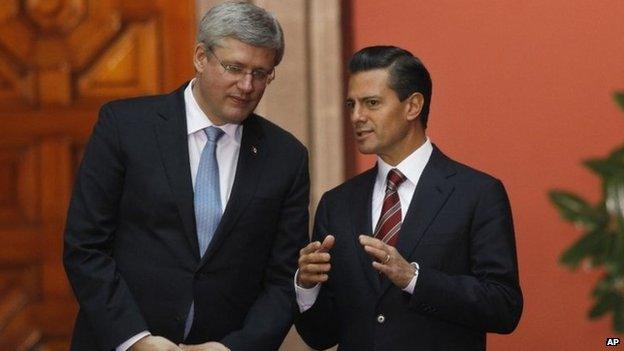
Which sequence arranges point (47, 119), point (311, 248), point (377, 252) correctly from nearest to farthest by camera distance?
point (377, 252)
point (311, 248)
point (47, 119)

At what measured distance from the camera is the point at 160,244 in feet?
10.7

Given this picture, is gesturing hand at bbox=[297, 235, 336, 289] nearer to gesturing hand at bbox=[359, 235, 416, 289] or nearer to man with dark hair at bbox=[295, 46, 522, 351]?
man with dark hair at bbox=[295, 46, 522, 351]

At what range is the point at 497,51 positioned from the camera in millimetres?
4539

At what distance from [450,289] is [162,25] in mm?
1914

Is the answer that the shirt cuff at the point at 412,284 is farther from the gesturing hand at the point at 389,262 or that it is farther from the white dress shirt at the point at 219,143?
the white dress shirt at the point at 219,143

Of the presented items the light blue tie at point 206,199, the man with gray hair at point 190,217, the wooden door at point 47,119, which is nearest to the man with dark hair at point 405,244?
the man with gray hair at point 190,217

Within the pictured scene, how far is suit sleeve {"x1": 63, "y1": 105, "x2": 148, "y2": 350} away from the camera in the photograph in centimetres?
318

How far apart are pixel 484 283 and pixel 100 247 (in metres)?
1.04

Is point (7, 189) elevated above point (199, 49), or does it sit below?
below

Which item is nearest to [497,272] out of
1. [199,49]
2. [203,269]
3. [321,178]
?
[203,269]

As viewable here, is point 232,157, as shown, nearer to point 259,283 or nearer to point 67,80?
point 259,283

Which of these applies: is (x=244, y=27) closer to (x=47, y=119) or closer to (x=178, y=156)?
(x=178, y=156)

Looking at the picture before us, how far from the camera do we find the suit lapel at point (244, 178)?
3250 mm

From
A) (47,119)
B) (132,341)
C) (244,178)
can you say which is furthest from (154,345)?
(47,119)
